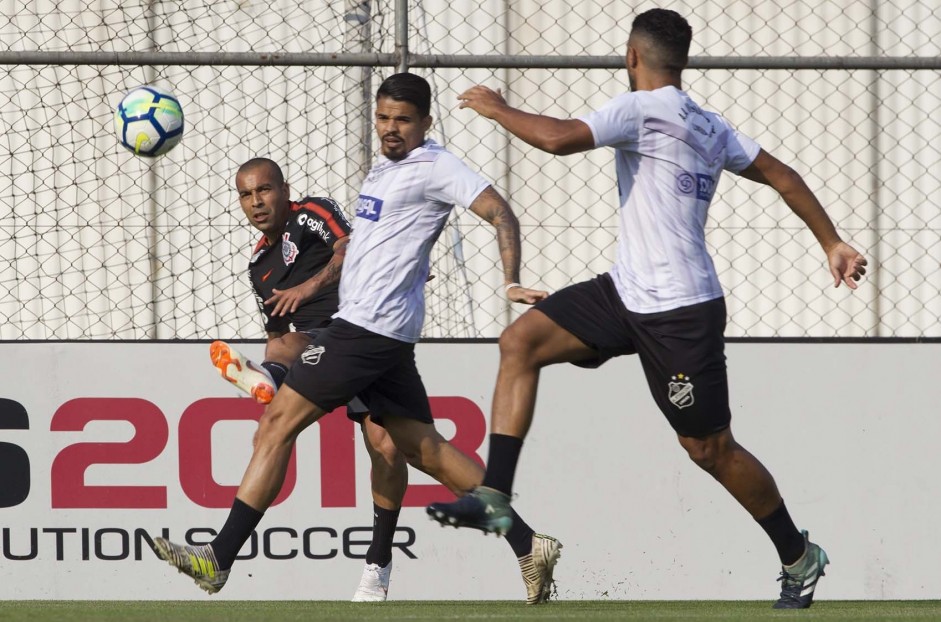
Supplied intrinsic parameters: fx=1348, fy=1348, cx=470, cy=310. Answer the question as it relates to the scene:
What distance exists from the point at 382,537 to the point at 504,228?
1.83 m

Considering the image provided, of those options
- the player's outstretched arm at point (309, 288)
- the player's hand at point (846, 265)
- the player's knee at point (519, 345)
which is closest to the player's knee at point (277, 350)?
the player's outstretched arm at point (309, 288)

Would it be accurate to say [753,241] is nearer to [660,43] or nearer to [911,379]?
[911,379]

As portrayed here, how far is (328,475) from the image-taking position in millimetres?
6883

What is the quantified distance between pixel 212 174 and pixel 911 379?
12.9 feet

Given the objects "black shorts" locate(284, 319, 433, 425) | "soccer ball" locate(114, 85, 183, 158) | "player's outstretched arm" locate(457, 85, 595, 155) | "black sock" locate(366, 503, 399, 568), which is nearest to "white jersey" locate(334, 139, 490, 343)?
"black shorts" locate(284, 319, 433, 425)

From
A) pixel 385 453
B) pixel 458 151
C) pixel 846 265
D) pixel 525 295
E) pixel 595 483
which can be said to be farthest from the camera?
pixel 458 151

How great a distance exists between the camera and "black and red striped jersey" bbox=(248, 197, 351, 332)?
6230 millimetres

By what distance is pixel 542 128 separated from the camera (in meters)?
4.40

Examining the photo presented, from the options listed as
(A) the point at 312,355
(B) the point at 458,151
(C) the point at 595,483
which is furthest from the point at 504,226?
(B) the point at 458,151

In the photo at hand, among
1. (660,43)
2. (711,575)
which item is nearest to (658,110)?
(660,43)

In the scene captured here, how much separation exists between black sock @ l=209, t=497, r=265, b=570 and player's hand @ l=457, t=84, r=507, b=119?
5.86 ft

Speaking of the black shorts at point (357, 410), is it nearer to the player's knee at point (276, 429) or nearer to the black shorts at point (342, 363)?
the black shorts at point (342, 363)

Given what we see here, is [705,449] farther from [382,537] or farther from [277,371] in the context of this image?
[277,371]

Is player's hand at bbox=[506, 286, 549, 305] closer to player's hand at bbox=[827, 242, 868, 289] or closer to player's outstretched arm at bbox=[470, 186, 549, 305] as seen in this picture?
player's outstretched arm at bbox=[470, 186, 549, 305]
